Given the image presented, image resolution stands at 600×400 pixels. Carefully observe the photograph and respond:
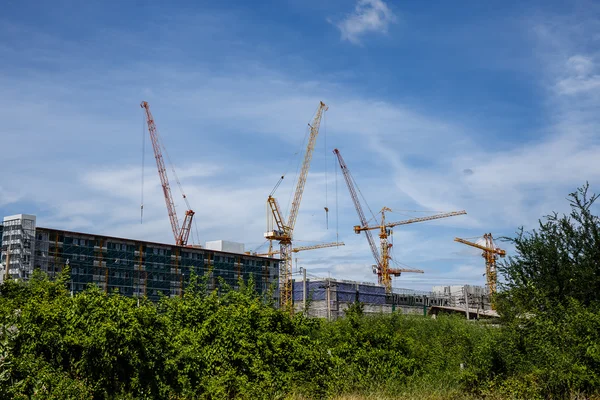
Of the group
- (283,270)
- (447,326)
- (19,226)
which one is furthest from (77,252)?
(447,326)

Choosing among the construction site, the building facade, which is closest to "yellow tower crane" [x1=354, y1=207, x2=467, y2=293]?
the construction site

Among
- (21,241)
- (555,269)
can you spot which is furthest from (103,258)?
(555,269)

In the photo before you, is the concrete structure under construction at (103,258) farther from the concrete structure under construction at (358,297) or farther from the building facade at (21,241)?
the concrete structure under construction at (358,297)

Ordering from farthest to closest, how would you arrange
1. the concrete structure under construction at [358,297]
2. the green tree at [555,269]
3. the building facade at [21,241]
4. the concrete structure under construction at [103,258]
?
the concrete structure under construction at [103,258] → the building facade at [21,241] → the concrete structure under construction at [358,297] → the green tree at [555,269]

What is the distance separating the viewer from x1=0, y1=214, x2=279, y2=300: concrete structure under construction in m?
111

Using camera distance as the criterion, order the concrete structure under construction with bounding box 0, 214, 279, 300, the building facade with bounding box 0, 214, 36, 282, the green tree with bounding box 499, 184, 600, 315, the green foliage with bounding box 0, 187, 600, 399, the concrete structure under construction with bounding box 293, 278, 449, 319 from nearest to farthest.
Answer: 1. the green foliage with bounding box 0, 187, 600, 399
2. the green tree with bounding box 499, 184, 600, 315
3. the concrete structure under construction with bounding box 293, 278, 449, 319
4. the building facade with bounding box 0, 214, 36, 282
5. the concrete structure under construction with bounding box 0, 214, 279, 300

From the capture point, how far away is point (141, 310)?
12625 millimetres

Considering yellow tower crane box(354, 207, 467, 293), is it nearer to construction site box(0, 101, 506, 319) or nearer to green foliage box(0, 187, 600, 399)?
construction site box(0, 101, 506, 319)

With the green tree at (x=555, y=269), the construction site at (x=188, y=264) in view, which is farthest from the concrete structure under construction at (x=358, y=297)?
the green tree at (x=555, y=269)

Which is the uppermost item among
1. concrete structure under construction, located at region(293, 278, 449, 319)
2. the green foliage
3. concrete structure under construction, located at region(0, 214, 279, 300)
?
concrete structure under construction, located at region(0, 214, 279, 300)

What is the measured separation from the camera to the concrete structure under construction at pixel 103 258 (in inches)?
4363

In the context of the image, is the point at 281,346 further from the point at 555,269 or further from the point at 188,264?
the point at 188,264

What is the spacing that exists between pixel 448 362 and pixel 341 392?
24.0 feet

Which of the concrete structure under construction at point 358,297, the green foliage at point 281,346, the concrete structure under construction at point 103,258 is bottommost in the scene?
the green foliage at point 281,346
